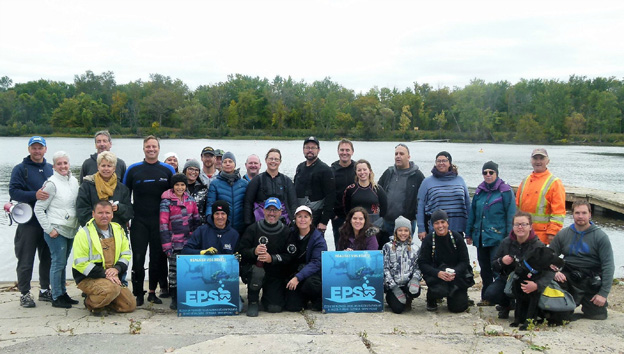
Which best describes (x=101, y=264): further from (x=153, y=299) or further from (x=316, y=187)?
(x=316, y=187)

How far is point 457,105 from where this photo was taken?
102 metres

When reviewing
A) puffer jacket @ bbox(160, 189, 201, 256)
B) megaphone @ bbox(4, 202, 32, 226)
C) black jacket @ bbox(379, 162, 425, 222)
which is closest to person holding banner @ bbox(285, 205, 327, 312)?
puffer jacket @ bbox(160, 189, 201, 256)

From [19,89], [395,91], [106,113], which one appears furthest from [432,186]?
[19,89]

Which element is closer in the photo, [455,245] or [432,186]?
[455,245]

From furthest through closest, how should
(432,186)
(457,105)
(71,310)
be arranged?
(457,105) → (432,186) → (71,310)

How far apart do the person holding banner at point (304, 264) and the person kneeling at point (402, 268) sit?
820mm

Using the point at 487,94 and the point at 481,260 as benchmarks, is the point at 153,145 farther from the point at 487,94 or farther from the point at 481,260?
the point at 487,94

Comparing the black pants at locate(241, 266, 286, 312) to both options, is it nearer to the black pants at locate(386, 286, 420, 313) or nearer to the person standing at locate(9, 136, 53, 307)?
the black pants at locate(386, 286, 420, 313)

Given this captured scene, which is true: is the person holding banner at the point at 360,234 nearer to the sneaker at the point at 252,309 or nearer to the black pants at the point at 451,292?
the black pants at the point at 451,292

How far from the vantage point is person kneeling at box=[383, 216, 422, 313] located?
647cm

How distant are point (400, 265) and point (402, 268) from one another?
0.04 metres

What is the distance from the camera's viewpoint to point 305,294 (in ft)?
21.2

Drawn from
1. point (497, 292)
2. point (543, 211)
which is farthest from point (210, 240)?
point (543, 211)

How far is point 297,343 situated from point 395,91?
360 ft
